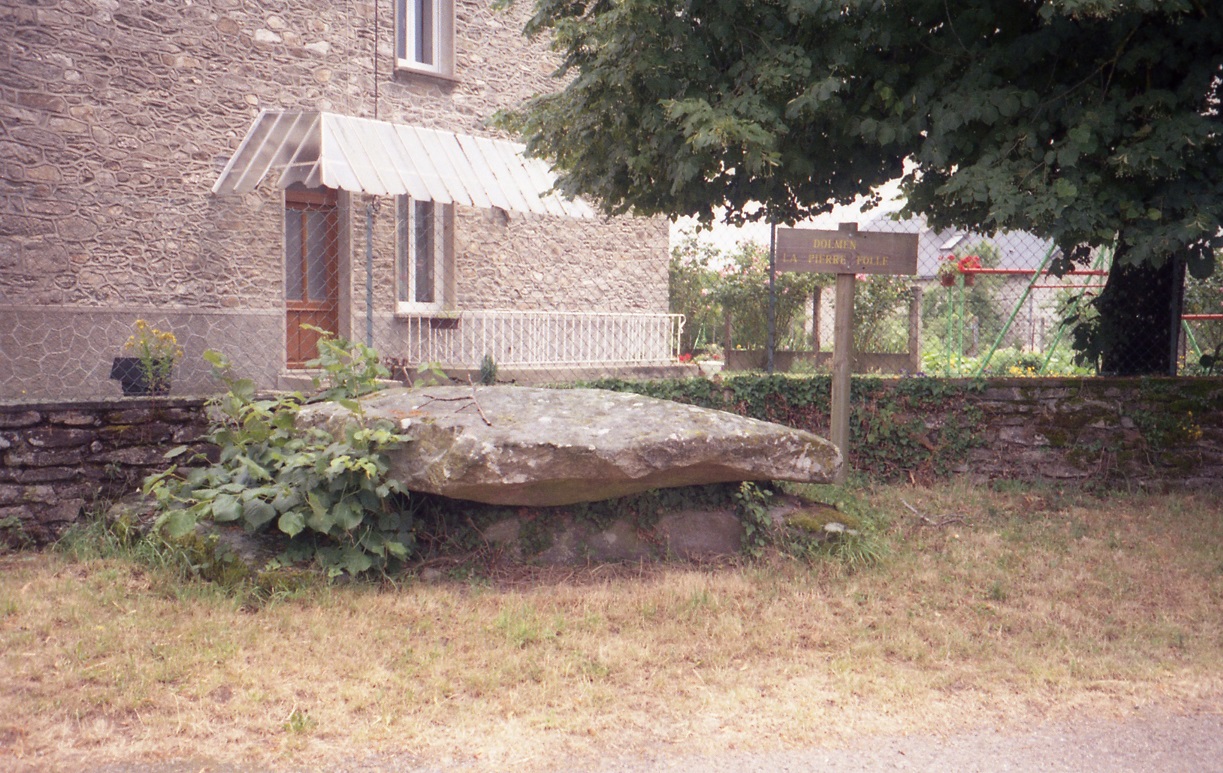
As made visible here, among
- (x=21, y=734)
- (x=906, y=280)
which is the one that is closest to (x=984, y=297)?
(x=906, y=280)

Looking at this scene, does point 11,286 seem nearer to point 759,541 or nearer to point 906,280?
point 759,541

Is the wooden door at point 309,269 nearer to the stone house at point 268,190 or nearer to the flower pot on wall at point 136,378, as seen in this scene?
the stone house at point 268,190

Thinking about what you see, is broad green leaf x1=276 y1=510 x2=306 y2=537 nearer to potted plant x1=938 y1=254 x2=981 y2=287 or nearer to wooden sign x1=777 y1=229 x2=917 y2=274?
wooden sign x1=777 y1=229 x2=917 y2=274

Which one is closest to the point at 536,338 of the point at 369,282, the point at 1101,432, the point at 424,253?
the point at 424,253

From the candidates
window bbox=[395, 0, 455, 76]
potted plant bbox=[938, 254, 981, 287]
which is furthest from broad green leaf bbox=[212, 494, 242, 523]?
window bbox=[395, 0, 455, 76]

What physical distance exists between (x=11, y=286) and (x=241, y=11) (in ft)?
12.7

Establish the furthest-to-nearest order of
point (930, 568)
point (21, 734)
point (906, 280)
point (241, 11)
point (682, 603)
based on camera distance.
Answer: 1. point (906, 280)
2. point (241, 11)
3. point (930, 568)
4. point (682, 603)
5. point (21, 734)

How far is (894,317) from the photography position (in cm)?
1456

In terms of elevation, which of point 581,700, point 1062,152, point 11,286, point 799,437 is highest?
point 1062,152

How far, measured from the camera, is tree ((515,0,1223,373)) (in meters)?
5.72

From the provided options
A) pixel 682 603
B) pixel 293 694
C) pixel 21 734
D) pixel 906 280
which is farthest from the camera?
pixel 906 280

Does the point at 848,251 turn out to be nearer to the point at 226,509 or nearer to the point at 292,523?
the point at 292,523

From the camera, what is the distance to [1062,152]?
5.71m

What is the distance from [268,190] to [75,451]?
22.1 feet
